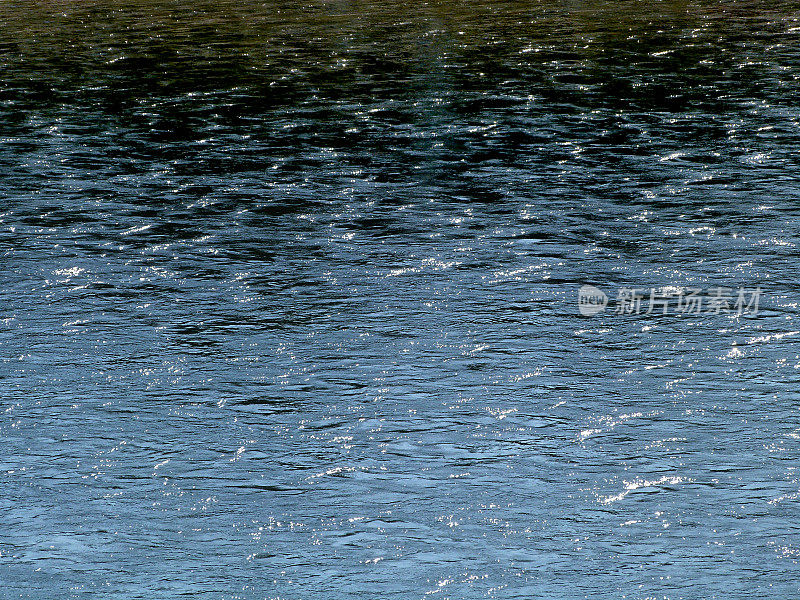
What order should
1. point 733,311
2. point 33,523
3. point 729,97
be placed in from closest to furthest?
1. point 33,523
2. point 733,311
3. point 729,97

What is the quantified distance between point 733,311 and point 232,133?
723 inches

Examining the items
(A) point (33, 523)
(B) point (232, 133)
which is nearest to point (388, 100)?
(B) point (232, 133)

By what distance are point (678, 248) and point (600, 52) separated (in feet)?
79.8

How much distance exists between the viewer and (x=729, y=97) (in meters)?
34.7

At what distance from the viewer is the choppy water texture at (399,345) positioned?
1201 cm

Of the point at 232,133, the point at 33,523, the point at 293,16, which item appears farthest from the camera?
the point at 293,16

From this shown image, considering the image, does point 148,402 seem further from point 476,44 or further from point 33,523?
point 476,44

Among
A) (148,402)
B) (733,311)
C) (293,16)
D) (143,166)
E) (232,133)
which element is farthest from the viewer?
(293,16)

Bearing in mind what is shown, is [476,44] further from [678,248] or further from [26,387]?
[26,387]

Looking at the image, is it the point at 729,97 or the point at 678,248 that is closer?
the point at 678,248

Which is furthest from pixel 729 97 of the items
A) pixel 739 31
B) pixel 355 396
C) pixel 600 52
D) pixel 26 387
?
pixel 26 387

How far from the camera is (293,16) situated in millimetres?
57188

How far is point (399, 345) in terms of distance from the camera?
17.4 m

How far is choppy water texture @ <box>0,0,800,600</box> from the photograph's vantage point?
12.0m
